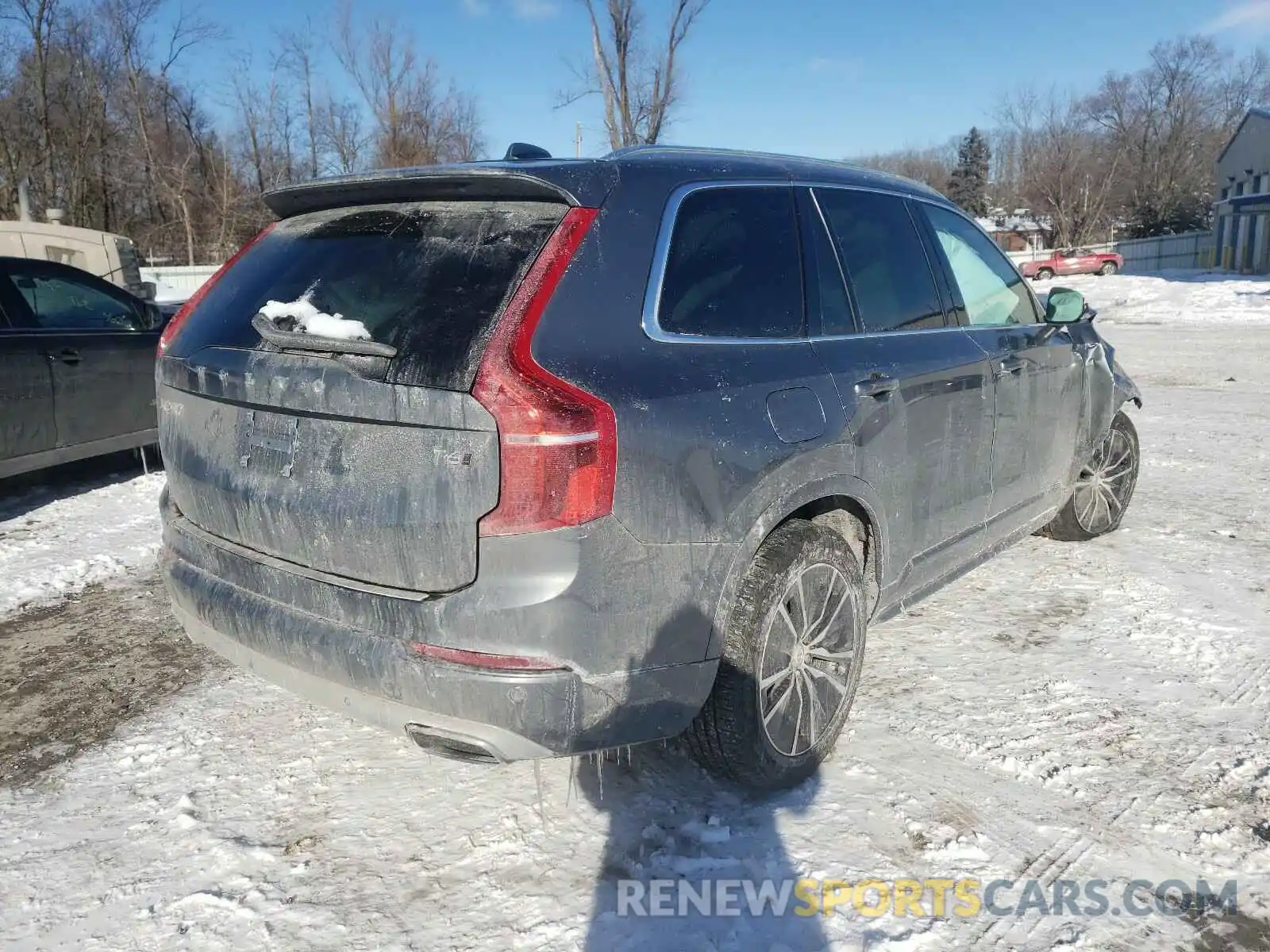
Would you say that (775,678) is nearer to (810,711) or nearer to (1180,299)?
(810,711)

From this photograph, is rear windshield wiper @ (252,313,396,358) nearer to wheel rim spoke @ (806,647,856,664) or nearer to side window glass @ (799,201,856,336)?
side window glass @ (799,201,856,336)

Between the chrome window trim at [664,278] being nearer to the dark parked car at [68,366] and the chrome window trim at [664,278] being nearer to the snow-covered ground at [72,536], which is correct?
the snow-covered ground at [72,536]

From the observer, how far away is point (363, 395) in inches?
89.3

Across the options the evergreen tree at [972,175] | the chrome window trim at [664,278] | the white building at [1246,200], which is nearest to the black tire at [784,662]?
the chrome window trim at [664,278]

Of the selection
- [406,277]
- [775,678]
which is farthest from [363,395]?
[775,678]

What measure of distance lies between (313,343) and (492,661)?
923 millimetres

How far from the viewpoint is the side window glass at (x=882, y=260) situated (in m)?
3.25

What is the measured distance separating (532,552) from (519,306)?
1.93 feet

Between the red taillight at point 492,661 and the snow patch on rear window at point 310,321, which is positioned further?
the snow patch on rear window at point 310,321

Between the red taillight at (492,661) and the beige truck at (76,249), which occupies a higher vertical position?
the beige truck at (76,249)

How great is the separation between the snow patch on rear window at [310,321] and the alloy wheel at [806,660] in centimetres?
138

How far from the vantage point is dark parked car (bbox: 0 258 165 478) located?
19.3ft

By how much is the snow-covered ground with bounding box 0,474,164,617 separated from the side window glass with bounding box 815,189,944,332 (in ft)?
13.7

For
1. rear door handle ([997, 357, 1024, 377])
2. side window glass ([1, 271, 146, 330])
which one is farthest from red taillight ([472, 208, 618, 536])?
side window glass ([1, 271, 146, 330])
